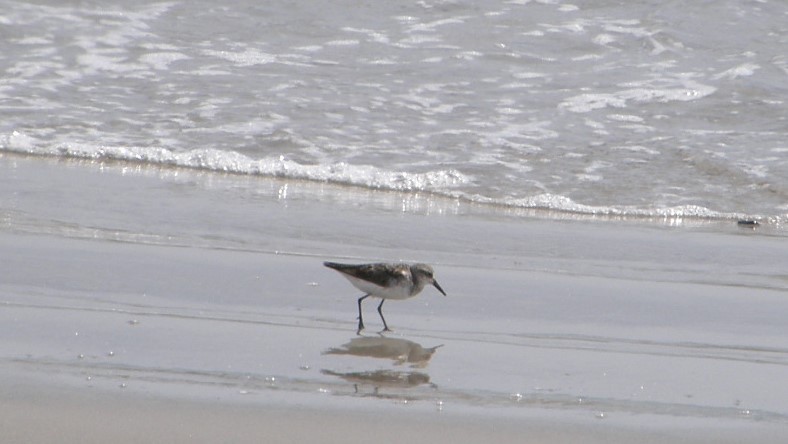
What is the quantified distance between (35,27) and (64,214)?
5411 millimetres

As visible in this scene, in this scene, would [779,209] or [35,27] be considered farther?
[35,27]

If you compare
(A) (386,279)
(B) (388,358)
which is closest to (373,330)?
(A) (386,279)

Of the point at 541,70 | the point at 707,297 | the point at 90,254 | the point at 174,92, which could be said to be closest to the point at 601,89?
the point at 541,70

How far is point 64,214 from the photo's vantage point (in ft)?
21.0

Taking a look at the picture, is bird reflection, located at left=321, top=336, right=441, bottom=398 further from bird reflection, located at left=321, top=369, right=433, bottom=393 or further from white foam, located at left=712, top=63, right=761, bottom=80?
white foam, located at left=712, top=63, right=761, bottom=80

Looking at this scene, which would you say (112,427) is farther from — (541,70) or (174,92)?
(541,70)

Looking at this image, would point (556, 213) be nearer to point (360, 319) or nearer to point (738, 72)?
point (360, 319)

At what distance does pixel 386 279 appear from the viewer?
189 inches

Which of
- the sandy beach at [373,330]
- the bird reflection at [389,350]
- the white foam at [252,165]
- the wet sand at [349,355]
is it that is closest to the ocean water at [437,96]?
the white foam at [252,165]

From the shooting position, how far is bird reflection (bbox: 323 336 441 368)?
13.8 ft

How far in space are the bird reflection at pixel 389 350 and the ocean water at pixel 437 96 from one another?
3.08m

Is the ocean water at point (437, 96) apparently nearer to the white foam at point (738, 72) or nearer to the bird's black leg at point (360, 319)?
the white foam at point (738, 72)

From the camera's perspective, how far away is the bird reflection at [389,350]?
4.22m

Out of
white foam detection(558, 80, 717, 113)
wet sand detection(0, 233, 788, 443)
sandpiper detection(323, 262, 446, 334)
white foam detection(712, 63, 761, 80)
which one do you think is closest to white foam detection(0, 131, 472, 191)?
wet sand detection(0, 233, 788, 443)
